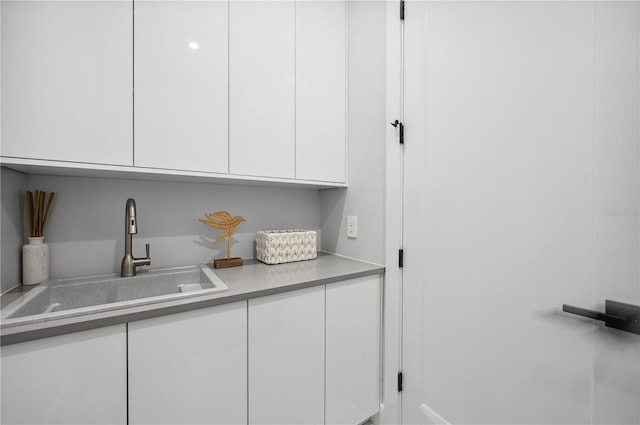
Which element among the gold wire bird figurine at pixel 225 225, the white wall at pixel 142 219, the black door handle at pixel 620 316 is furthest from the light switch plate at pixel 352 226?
the black door handle at pixel 620 316

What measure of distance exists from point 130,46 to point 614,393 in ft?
6.41

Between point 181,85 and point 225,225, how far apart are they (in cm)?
68

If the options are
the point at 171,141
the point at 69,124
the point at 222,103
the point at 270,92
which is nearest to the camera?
the point at 69,124

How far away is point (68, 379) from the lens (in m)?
0.69

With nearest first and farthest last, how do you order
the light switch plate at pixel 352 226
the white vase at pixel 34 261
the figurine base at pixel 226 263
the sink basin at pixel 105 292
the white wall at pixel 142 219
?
the sink basin at pixel 105 292 → the white vase at pixel 34 261 → the white wall at pixel 142 219 → the figurine base at pixel 226 263 → the light switch plate at pixel 352 226

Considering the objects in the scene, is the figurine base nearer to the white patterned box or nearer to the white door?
the white patterned box

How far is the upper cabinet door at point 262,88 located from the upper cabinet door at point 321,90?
0.06 m

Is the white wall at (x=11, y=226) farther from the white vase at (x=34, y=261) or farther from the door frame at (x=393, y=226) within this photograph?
the door frame at (x=393, y=226)

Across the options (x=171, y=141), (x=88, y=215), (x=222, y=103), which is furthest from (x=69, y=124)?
(x=222, y=103)

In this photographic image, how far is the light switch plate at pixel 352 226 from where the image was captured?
1.51 meters

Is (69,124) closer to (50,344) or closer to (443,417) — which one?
(50,344)

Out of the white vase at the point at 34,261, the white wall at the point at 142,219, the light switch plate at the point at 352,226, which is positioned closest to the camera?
the white vase at the point at 34,261

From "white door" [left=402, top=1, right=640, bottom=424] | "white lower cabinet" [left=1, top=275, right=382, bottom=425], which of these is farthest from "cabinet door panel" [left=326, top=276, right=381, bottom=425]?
"white door" [left=402, top=1, right=640, bottom=424]

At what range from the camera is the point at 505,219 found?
928mm
